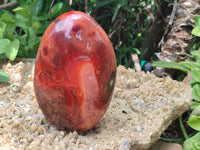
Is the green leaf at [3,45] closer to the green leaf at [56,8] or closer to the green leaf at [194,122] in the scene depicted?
the green leaf at [56,8]

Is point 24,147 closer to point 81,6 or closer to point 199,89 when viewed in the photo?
point 199,89

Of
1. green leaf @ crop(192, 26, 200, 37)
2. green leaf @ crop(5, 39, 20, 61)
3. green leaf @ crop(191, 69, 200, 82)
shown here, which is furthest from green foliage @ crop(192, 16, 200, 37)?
green leaf @ crop(5, 39, 20, 61)

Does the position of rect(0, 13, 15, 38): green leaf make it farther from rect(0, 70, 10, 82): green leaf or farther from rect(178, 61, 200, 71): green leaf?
rect(178, 61, 200, 71): green leaf

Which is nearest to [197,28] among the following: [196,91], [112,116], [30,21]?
[196,91]

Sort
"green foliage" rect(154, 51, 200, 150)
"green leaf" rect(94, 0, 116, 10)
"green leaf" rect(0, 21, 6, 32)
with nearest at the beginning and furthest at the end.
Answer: "green foliage" rect(154, 51, 200, 150) → "green leaf" rect(0, 21, 6, 32) → "green leaf" rect(94, 0, 116, 10)

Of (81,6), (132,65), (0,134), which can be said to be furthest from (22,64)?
(132,65)

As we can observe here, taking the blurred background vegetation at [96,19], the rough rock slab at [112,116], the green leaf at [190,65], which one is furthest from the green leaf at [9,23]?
the green leaf at [190,65]
